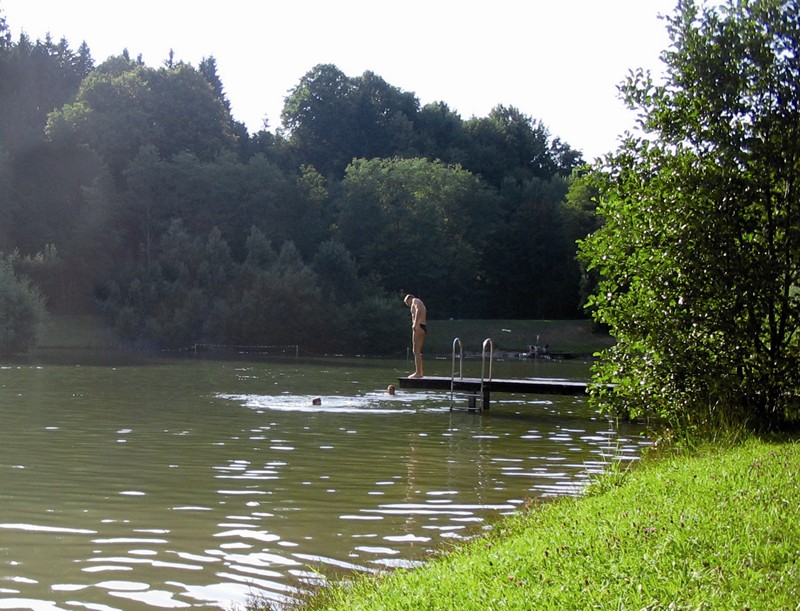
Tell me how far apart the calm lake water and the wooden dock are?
22.7 inches

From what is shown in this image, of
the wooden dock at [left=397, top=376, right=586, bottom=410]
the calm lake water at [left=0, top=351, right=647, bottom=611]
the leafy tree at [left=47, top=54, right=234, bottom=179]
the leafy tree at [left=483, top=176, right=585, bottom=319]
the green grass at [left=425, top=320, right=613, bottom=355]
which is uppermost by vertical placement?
the leafy tree at [left=47, top=54, right=234, bottom=179]

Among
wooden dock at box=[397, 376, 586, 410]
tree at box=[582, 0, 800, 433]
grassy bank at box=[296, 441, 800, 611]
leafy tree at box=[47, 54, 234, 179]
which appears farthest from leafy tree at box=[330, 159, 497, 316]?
grassy bank at box=[296, 441, 800, 611]

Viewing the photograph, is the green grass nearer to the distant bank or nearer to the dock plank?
the distant bank

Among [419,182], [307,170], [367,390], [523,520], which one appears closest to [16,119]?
[307,170]

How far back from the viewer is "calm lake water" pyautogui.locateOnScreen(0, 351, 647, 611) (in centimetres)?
861

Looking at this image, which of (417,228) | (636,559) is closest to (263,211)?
(417,228)

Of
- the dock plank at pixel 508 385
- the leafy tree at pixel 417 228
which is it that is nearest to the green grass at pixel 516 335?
the leafy tree at pixel 417 228

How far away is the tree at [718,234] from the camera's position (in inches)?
578

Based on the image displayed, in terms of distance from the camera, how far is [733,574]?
603 centimetres

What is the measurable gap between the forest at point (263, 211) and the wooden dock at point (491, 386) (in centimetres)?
3408

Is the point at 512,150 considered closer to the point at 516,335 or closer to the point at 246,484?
the point at 516,335

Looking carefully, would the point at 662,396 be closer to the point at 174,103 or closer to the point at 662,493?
the point at 662,493

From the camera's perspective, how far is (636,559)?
6.51m

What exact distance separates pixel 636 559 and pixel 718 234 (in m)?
9.14
